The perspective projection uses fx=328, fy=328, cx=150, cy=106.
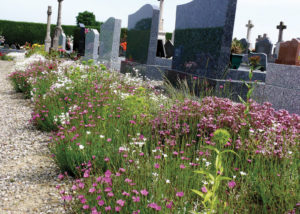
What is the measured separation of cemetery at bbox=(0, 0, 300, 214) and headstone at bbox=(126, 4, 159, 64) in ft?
2.65

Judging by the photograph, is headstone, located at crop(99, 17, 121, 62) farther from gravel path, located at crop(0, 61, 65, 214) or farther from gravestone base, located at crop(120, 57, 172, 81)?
gravel path, located at crop(0, 61, 65, 214)

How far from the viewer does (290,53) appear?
7.66 meters

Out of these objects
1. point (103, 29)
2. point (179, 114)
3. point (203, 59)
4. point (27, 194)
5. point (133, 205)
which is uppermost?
point (103, 29)

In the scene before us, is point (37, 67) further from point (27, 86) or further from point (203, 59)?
point (203, 59)

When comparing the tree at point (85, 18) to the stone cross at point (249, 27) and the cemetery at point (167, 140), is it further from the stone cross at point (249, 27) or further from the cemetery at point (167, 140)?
the cemetery at point (167, 140)

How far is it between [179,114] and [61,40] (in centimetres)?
1659

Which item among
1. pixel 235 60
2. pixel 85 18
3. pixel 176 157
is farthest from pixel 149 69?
pixel 85 18

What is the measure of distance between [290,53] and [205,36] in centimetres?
203

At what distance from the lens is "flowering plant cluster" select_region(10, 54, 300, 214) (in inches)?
86.7

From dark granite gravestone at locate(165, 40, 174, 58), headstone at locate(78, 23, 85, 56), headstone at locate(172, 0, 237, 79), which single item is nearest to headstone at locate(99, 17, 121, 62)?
headstone at locate(172, 0, 237, 79)

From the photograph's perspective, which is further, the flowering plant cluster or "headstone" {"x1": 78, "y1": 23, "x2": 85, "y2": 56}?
"headstone" {"x1": 78, "y1": 23, "x2": 85, "y2": 56}

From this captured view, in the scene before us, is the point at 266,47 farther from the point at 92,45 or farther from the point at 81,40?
the point at 81,40

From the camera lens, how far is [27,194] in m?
2.93

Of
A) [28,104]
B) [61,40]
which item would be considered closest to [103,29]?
[28,104]
